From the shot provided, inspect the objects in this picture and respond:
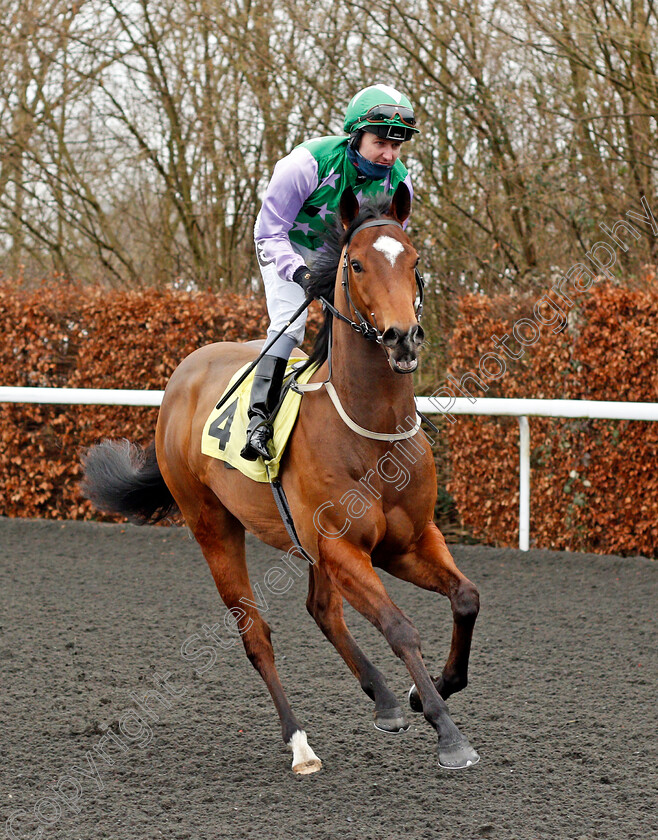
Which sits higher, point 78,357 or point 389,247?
point 389,247

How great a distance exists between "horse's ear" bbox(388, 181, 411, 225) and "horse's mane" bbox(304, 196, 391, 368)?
0.10 feet

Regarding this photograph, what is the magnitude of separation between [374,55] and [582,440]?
462 cm

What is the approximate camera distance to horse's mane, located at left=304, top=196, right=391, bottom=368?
308 centimetres

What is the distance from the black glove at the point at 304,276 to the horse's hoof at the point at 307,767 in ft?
5.34

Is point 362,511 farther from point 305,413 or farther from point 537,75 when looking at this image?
point 537,75

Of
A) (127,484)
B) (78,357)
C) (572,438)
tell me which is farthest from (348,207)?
(78,357)

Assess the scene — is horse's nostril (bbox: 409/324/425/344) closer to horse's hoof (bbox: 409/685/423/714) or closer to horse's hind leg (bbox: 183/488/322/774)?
horse's hoof (bbox: 409/685/423/714)

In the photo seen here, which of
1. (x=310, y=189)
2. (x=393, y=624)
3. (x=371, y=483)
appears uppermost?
(x=310, y=189)

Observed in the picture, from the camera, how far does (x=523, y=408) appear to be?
20.8 ft

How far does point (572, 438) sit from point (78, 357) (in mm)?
4184

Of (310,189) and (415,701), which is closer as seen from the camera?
(415,701)

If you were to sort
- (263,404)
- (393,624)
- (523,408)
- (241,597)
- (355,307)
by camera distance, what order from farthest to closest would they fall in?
(523,408) → (241,597) → (263,404) → (355,307) → (393,624)

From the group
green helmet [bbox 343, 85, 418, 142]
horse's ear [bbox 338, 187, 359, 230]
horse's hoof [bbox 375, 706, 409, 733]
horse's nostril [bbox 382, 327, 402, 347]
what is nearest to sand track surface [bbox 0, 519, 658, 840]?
horse's hoof [bbox 375, 706, 409, 733]

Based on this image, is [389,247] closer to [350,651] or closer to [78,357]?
[350,651]
